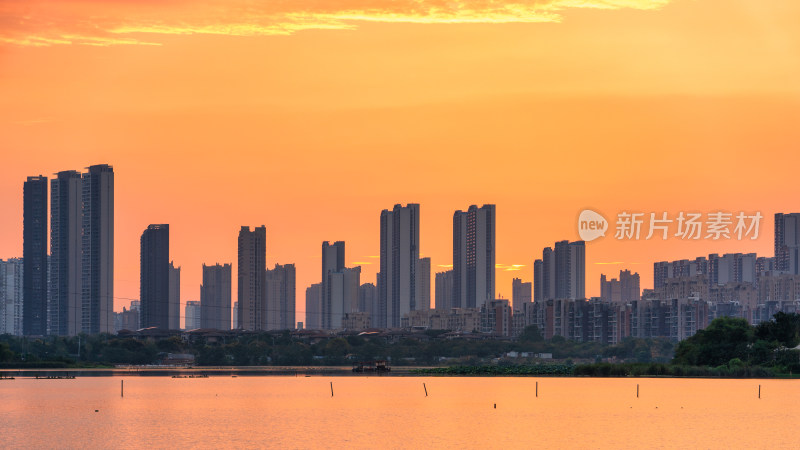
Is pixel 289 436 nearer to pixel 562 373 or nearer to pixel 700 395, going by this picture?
pixel 700 395

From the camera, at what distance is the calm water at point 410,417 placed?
253 ft

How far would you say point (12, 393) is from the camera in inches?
5482

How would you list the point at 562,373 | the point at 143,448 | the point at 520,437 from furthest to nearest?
the point at 562,373
the point at 520,437
the point at 143,448

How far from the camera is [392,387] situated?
159500mm

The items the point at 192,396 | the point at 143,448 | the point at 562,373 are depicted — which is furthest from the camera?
the point at 562,373

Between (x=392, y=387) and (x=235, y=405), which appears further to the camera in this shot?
(x=392, y=387)

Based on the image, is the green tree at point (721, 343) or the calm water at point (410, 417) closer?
the calm water at point (410, 417)

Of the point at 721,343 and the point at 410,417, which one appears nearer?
the point at 410,417

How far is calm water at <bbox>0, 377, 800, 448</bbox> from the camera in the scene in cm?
7719

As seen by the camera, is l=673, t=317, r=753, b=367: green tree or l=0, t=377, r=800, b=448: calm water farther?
l=673, t=317, r=753, b=367: green tree

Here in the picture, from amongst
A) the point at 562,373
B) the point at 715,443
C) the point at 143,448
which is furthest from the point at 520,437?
the point at 562,373

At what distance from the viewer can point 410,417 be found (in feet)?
322

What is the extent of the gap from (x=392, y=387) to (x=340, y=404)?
4392 cm

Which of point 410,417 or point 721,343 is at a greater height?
point 721,343
